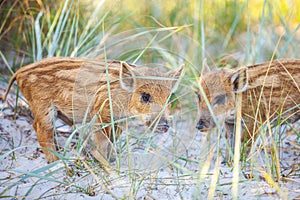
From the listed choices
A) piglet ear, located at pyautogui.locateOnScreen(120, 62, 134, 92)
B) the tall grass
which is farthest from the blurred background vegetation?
piglet ear, located at pyautogui.locateOnScreen(120, 62, 134, 92)

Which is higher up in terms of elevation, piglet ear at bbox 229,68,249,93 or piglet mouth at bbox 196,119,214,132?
piglet ear at bbox 229,68,249,93

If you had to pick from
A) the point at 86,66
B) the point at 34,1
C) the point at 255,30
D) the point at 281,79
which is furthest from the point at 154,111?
the point at 255,30

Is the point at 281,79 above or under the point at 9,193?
above

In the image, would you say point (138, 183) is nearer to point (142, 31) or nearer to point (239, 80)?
point (239, 80)

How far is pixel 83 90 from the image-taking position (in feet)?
14.7

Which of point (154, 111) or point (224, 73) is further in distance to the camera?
point (224, 73)

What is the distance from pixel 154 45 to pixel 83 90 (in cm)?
→ 180

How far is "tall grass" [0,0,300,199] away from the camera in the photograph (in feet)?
11.5

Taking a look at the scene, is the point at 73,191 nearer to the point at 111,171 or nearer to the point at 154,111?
the point at 111,171

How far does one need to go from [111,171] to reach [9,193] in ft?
2.14

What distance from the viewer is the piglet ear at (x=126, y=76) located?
4.28 m

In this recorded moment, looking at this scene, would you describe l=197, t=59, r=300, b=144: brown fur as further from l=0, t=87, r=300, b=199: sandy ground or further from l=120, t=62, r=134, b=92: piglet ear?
l=0, t=87, r=300, b=199: sandy ground

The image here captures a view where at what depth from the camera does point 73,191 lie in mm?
3357

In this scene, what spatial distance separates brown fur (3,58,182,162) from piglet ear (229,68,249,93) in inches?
21.6
